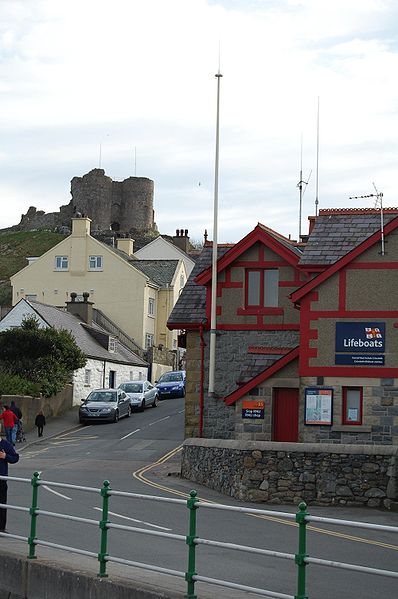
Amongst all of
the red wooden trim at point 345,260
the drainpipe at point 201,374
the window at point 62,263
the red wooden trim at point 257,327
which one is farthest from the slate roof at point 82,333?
the red wooden trim at point 345,260

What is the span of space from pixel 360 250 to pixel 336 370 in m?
3.13

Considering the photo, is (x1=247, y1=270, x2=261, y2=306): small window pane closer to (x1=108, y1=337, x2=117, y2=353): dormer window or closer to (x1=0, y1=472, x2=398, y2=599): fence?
(x1=0, y1=472, x2=398, y2=599): fence

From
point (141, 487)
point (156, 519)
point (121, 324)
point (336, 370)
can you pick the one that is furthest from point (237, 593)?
point (121, 324)

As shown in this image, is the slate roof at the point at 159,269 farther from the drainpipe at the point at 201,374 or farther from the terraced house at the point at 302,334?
the drainpipe at the point at 201,374

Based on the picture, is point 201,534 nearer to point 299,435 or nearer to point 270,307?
point 299,435

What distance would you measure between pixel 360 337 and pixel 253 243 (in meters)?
6.47

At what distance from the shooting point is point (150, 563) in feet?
38.8

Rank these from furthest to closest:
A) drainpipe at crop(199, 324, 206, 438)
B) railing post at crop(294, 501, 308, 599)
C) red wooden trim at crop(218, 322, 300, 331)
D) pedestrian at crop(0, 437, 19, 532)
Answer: drainpipe at crop(199, 324, 206, 438)
red wooden trim at crop(218, 322, 300, 331)
pedestrian at crop(0, 437, 19, 532)
railing post at crop(294, 501, 308, 599)

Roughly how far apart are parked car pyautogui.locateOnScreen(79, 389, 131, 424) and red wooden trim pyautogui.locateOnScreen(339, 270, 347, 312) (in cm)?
2004

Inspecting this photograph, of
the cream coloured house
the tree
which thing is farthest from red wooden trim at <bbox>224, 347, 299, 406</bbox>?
the cream coloured house

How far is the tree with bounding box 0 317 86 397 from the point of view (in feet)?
161

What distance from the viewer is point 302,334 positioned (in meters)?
29.4

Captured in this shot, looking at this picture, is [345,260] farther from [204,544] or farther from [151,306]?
[151,306]

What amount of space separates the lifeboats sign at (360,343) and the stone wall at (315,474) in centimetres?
348
